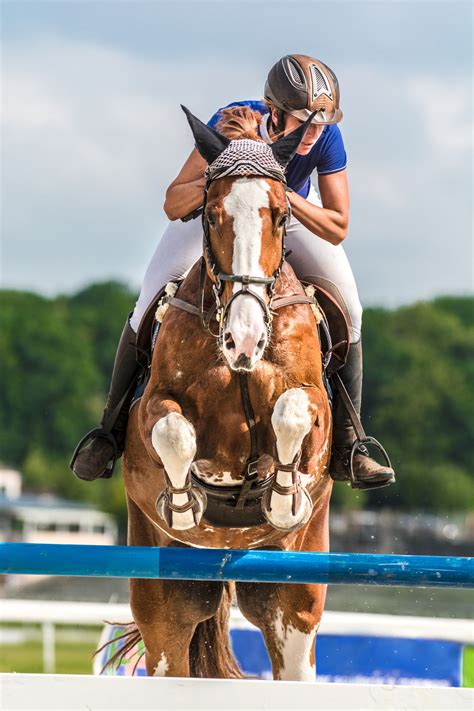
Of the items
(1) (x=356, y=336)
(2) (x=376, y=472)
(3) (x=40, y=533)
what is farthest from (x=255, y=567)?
(3) (x=40, y=533)

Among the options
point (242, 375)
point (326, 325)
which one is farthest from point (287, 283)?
point (242, 375)

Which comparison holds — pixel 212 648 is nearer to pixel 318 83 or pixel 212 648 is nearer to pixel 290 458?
pixel 290 458

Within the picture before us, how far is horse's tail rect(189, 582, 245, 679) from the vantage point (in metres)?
6.06

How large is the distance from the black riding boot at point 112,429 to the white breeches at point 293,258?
28 centimetres

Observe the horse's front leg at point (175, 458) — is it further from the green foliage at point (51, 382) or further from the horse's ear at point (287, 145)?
the green foliage at point (51, 382)

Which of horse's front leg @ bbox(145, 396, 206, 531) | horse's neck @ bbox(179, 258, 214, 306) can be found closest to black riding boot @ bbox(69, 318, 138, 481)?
horse's neck @ bbox(179, 258, 214, 306)

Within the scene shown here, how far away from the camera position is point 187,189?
5.00 meters

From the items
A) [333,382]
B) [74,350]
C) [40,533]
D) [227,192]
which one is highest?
[74,350]

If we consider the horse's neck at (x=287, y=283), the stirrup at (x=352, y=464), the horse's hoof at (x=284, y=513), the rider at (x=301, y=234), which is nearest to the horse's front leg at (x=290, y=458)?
the horse's hoof at (x=284, y=513)

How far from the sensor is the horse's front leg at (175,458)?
4605 mm

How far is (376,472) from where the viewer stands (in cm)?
545

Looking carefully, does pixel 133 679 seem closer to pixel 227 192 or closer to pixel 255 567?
pixel 255 567

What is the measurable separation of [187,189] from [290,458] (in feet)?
3.89

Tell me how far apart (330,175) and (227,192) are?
759 millimetres
